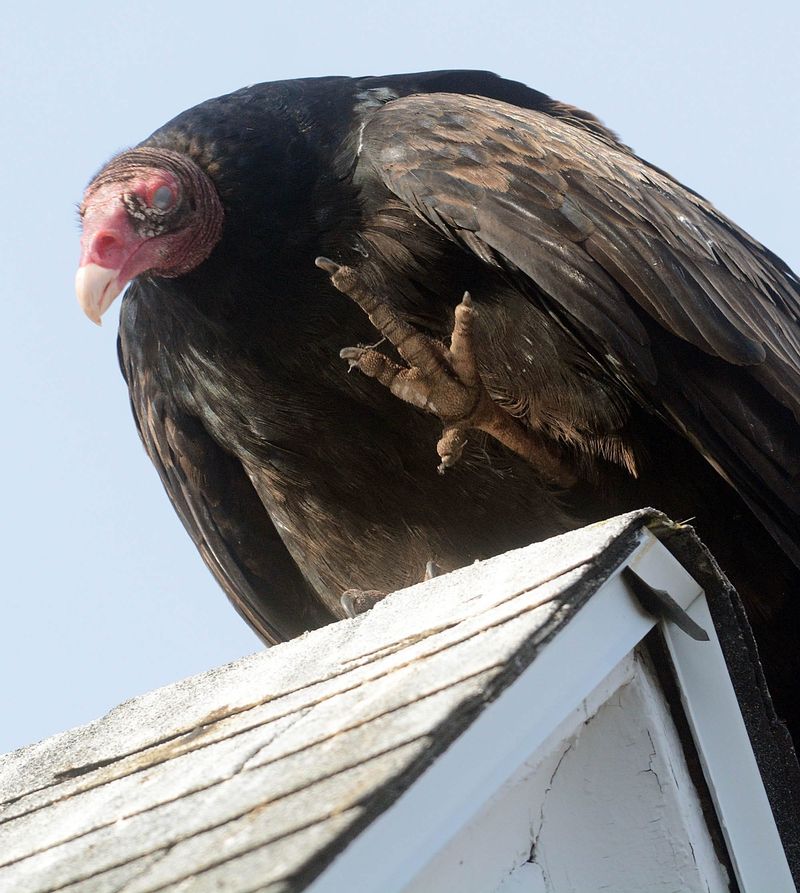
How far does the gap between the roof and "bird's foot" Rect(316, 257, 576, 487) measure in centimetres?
103

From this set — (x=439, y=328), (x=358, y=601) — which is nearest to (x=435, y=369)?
(x=439, y=328)

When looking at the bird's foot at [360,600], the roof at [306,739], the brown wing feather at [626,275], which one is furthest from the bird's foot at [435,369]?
the roof at [306,739]

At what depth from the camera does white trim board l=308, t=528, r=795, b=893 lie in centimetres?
156

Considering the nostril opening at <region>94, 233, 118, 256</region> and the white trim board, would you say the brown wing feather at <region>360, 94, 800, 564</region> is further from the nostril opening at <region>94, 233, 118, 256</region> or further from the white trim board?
the white trim board

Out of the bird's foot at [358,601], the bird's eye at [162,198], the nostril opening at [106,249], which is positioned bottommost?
the bird's foot at [358,601]

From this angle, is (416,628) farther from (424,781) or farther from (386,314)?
(386,314)

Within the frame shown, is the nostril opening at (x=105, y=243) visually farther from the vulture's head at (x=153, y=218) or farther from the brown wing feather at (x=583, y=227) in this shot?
the brown wing feather at (x=583, y=227)

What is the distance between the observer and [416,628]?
2.26 meters

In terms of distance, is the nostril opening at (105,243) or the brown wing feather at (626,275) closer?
the brown wing feather at (626,275)

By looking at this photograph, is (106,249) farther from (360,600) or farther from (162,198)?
(360,600)

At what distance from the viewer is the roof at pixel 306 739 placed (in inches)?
62.8

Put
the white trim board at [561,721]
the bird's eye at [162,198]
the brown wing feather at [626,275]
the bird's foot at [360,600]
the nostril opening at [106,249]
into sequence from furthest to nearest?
1. the bird's eye at [162,198]
2. the nostril opening at [106,249]
3. the bird's foot at [360,600]
4. the brown wing feather at [626,275]
5. the white trim board at [561,721]

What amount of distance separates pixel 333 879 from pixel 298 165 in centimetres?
296

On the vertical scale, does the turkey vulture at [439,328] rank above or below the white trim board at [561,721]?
above
